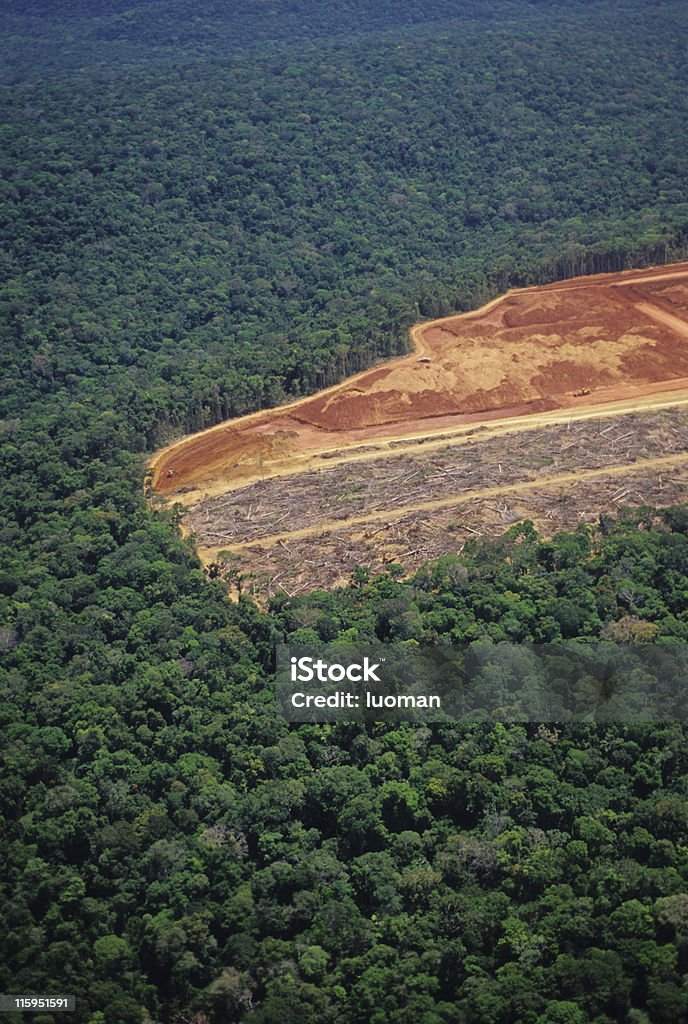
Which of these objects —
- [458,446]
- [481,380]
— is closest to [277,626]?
[458,446]

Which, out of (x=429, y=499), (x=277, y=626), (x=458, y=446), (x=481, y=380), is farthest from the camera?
(x=481, y=380)

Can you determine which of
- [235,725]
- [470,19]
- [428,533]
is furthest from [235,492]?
[470,19]

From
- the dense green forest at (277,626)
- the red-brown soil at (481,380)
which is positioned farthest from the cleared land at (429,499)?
the red-brown soil at (481,380)

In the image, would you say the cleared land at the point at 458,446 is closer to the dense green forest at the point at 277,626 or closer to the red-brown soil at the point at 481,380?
the red-brown soil at the point at 481,380

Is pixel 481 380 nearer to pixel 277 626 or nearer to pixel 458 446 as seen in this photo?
pixel 458 446

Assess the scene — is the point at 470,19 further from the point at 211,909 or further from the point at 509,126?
the point at 211,909
